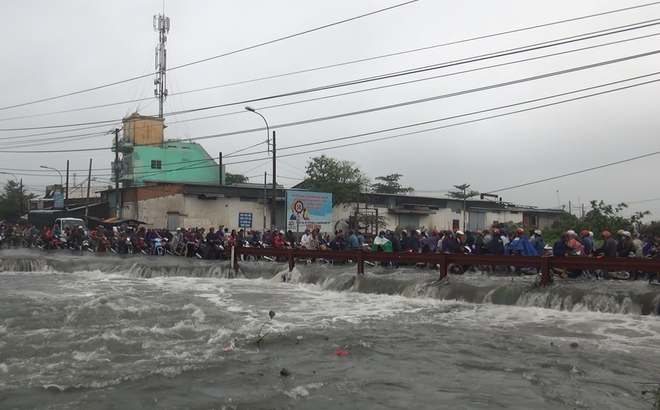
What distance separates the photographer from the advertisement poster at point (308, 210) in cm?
3231

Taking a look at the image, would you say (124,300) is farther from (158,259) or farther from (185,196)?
(185,196)

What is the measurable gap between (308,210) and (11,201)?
51770mm

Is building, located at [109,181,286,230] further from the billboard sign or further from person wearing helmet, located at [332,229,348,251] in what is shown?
person wearing helmet, located at [332,229,348,251]

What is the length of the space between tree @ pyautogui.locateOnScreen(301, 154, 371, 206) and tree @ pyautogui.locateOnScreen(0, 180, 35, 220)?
38066mm

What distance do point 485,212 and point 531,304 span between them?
41204 millimetres

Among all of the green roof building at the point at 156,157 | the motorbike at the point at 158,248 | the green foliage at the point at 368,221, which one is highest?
the green roof building at the point at 156,157

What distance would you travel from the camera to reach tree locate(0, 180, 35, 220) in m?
68.6

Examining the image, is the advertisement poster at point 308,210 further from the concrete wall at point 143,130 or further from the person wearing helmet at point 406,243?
the concrete wall at point 143,130

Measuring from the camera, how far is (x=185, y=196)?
4406 cm

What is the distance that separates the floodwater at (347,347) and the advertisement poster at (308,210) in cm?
1498

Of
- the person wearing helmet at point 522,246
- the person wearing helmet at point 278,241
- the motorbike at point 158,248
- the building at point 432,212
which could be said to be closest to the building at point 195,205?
the building at point 432,212

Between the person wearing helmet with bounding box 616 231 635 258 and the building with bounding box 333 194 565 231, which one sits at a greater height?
the building with bounding box 333 194 565 231

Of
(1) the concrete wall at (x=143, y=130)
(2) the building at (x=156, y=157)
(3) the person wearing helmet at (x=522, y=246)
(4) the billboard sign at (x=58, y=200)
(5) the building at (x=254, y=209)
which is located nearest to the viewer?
(3) the person wearing helmet at (x=522, y=246)

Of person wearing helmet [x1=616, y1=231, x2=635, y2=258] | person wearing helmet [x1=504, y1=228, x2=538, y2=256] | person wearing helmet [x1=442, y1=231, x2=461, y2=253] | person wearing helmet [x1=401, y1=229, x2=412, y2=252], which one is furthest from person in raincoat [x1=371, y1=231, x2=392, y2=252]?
person wearing helmet [x1=616, y1=231, x2=635, y2=258]
